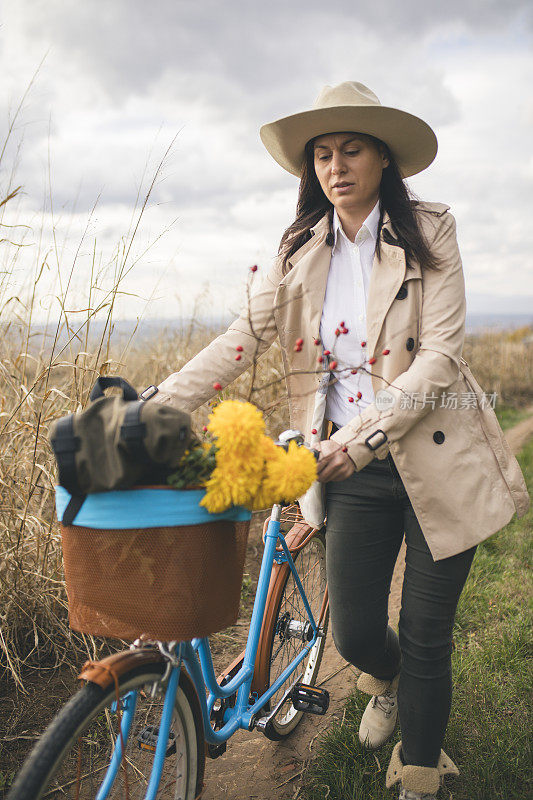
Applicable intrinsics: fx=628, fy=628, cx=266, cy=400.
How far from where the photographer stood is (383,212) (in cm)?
223

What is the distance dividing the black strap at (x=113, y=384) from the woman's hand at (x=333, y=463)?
1.78 feet

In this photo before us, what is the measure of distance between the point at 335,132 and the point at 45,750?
6.53 ft

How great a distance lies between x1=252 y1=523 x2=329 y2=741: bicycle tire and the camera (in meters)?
2.39

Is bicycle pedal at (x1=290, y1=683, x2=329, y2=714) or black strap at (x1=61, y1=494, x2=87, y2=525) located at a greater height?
black strap at (x1=61, y1=494, x2=87, y2=525)

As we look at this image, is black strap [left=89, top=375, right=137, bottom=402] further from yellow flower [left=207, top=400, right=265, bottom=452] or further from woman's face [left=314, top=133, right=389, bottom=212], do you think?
woman's face [left=314, top=133, right=389, bottom=212]

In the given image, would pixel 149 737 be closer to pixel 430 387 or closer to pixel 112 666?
pixel 112 666

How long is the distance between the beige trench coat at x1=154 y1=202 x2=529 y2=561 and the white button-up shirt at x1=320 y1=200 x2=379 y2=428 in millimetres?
55

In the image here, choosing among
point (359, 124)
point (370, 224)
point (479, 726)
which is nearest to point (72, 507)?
point (370, 224)

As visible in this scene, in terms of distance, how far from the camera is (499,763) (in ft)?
7.98

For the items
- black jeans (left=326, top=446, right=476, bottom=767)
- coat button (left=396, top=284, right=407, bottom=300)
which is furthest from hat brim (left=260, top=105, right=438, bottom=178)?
black jeans (left=326, top=446, right=476, bottom=767)

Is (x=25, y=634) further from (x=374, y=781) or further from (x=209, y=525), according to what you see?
(x=209, y=525)

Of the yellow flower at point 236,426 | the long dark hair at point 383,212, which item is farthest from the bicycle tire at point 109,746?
the long dark hair at point 383,212

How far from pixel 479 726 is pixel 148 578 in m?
1.96

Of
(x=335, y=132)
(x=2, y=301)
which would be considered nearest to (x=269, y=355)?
(x=2, y=301)
